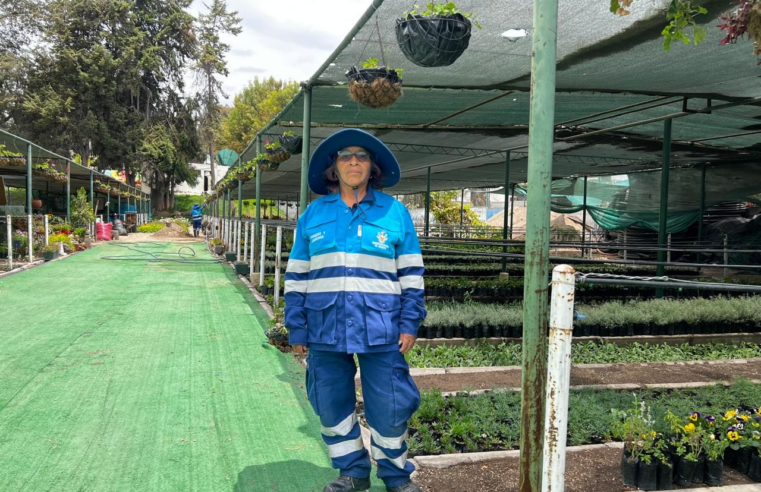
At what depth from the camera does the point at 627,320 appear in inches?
247

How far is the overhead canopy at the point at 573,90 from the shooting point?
14.9 ft

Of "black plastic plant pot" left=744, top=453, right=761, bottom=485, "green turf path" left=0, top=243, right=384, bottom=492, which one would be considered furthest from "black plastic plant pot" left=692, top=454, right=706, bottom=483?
"green turf path" left=0, top=243, right=384, bottom=492

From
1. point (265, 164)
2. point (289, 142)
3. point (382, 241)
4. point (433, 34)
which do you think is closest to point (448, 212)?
point (265, 164)

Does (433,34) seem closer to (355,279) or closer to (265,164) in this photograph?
(355,279)

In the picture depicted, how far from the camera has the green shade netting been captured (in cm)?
1438

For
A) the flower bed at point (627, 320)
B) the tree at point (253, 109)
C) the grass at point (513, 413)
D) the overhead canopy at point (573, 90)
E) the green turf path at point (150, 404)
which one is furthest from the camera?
the tree at point (253, 109)

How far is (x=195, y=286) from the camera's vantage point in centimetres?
942

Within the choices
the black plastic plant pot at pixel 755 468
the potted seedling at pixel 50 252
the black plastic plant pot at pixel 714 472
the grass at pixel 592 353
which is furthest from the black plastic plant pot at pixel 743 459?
the potted seedling at pixel 50 252

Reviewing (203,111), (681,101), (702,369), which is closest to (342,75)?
(702,369)

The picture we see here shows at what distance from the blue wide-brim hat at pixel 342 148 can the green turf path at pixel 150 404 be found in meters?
1.53

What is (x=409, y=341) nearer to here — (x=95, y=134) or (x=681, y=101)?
(x=681, y=101)

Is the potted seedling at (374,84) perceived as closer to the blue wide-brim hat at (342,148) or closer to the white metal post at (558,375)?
the blue wide-brim hat at (342,148)

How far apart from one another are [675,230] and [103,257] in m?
16.1

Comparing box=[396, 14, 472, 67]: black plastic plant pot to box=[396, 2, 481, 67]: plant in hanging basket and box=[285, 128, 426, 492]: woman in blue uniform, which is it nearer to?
box=[396, 2, 481, 67]: plant in hanging basket
